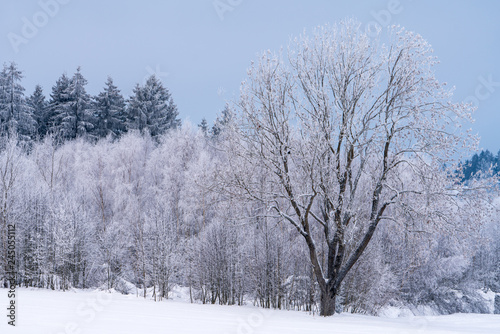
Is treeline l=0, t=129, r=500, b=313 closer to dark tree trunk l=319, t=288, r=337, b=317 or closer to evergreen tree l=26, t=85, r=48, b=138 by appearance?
dark tree trunk l=319, t=288, r=337, b=317

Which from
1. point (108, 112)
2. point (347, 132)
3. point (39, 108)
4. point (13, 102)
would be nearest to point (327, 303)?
point (347, 132)

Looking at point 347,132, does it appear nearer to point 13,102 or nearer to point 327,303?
point 327,303

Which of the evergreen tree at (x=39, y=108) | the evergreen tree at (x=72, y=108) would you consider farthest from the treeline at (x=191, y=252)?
the evergreen tree at (x=39, y=108)

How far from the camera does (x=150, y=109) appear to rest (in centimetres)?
4703

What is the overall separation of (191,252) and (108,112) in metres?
31.4

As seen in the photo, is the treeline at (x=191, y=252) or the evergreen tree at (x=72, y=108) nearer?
the treeline at (x=191, y=252)

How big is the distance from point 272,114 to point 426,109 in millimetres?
4317

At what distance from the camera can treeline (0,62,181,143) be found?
143 ft

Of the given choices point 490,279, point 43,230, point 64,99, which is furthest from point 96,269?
point 490,279

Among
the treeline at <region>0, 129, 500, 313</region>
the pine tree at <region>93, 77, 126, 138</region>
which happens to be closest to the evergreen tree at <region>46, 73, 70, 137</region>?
the pine tree at <region>93, 77, 126, 138</region>

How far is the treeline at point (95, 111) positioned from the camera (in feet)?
143

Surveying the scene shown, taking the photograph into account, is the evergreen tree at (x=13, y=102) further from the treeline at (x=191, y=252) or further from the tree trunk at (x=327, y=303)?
the tree trunk at (x=327, y=303)

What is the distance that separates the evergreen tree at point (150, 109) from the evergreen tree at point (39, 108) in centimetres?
981

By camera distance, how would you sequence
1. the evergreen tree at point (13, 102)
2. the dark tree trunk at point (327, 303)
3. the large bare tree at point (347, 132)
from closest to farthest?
the large bare tree at point (347, 132)
the dark tree trunk at point (327, 303)
the evergreen tree at point (13, 102)
